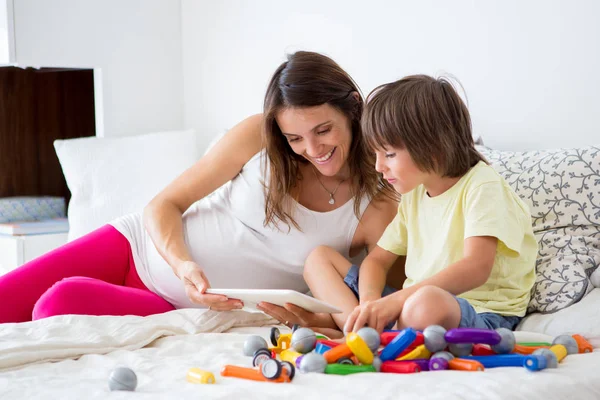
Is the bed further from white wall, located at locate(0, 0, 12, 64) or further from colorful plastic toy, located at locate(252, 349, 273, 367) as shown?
white wall, located at locate(0, 0, 12, 64)

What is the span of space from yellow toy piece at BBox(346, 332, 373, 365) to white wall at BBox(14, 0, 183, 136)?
2.18 meters

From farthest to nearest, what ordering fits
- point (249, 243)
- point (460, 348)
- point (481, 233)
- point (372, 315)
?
point (249, 243)
point (481, 233)
point (372, 315)
point (460, 348)

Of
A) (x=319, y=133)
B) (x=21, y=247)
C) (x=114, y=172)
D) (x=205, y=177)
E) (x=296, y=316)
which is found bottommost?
(x=21, y=247)

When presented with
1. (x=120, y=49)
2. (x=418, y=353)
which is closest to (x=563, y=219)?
(x=418, y=353)

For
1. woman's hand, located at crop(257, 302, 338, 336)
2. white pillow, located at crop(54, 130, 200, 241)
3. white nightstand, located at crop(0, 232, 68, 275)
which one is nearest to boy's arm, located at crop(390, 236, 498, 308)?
woman's hand, located at crop(257, 302, 338, 336)

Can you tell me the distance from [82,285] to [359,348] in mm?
715

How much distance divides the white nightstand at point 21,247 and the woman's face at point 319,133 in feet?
4.80

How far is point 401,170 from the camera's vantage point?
1384mm

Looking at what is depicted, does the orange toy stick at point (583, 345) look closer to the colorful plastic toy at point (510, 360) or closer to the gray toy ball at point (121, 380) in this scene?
the colorful plastic toy at point (510, 360)

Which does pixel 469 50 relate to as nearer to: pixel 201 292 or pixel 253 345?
pixel 201 292

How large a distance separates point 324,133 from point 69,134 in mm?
1932

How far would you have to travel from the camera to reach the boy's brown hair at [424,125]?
4.55ft

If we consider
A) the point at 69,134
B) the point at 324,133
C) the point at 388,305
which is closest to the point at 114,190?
the point at 69,134

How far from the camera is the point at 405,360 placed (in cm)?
108
